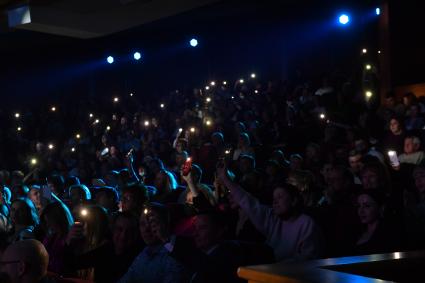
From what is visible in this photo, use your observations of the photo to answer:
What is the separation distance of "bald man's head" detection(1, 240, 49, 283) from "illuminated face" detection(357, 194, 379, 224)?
212 centimetres

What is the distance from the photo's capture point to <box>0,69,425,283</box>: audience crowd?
366 centimetres

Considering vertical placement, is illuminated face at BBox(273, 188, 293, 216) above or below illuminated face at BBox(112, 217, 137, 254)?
above

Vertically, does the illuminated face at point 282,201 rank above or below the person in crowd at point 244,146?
below

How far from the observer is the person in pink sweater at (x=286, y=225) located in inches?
160

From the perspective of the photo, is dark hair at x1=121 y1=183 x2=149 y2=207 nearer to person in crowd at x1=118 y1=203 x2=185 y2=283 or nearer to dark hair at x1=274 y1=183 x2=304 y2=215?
person in crowd at x1=118 y1=203 x2=185 y2=283

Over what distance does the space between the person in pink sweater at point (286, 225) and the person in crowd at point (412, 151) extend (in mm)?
2911

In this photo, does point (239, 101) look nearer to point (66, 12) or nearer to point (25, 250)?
point (66, 12)

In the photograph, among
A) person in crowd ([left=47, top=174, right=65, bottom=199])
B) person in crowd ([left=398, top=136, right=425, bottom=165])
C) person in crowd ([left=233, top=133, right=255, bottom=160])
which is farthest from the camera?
person in crowd ([left=233, top=133, right=255, bottom=160])

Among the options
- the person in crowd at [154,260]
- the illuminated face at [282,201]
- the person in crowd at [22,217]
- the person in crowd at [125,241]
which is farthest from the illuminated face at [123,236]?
the person in crowd at [22,217]

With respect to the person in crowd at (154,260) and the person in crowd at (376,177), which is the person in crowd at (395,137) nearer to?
the person in crowd at (376,177)

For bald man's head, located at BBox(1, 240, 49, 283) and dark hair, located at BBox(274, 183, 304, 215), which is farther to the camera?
dark hair, located at BBox(274, 183, 304, 215)

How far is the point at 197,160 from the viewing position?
854cm

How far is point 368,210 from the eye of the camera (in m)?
3.96

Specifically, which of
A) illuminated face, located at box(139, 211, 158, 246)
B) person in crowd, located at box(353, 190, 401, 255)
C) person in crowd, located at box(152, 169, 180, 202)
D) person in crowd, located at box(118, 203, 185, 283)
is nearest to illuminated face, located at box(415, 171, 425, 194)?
person in crowd, located at box(353, 190, 401, 255)
